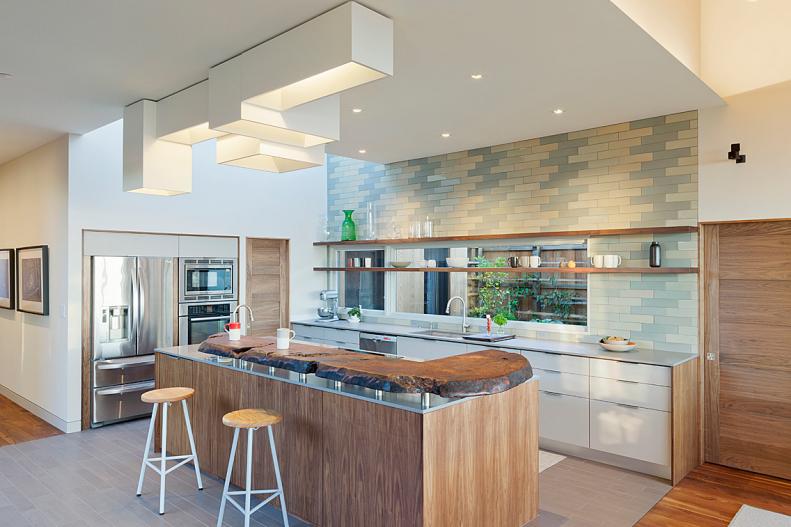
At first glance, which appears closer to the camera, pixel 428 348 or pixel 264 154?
pixel 264 154

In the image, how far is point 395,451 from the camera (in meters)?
2.87

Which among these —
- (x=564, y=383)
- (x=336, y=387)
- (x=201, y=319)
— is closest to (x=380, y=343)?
(x=201, y=319)

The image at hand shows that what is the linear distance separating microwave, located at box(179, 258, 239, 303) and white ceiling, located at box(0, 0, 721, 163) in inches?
72.5

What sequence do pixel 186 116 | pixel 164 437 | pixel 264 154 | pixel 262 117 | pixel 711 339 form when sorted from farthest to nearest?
pixel 711 339
pixel 186 116
pixel 164 437
pixel 264 154
pixel 262 117

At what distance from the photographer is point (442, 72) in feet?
12.5

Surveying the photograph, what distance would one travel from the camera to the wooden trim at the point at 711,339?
4.69 meters

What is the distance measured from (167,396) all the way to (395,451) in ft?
6.48

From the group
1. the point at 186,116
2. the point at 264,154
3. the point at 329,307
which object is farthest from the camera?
the point at 329,307

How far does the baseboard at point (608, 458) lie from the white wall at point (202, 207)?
3978mm

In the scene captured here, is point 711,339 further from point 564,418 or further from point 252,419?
point 252,419

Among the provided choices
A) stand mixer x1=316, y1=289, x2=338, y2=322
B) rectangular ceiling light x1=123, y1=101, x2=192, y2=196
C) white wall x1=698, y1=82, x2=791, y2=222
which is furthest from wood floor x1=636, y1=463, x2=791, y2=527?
stand mixer x1=316, y1=289, x2=338, y2=322

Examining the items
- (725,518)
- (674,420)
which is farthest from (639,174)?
(725,518)

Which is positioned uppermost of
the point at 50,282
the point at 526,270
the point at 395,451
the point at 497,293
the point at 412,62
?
the point at 412,62

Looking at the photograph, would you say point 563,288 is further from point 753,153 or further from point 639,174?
point 753,153
